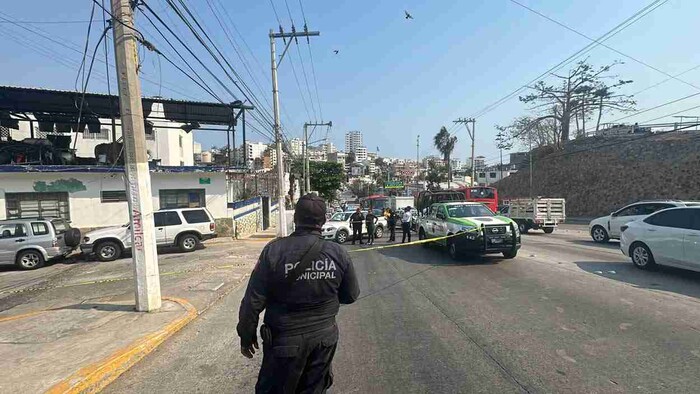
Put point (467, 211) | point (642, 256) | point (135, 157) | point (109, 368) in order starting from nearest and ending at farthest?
point (109, 368), point (135, 157), point (642, 256), point (467, 211)

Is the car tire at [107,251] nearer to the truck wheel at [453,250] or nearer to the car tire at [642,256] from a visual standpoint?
the truck wheel at [453,250]

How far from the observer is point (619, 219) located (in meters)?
16.2

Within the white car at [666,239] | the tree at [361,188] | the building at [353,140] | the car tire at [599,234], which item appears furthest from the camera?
the building at [353,140]

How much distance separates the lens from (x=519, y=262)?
11.8m

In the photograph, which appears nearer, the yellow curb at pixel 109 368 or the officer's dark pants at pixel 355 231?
the yellow curb at pixel 109 368

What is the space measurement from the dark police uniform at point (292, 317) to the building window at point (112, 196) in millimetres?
19860

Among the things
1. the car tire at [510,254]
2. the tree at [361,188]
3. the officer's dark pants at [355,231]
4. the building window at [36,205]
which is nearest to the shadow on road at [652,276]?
the car tire at [510,254]

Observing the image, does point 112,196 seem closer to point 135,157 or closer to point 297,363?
point 135,157

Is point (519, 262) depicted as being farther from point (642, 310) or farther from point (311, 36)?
point (311, 36)

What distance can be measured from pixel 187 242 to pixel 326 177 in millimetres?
41880

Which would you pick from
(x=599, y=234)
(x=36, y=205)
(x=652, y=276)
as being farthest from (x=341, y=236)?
(x=652, y=276)

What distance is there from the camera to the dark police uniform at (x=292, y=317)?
107 inches

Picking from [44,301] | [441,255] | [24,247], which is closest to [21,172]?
[24,247]

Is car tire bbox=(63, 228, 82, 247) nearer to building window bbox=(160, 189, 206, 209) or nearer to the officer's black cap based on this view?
building window bbox=(160, 189, 206, 209)
